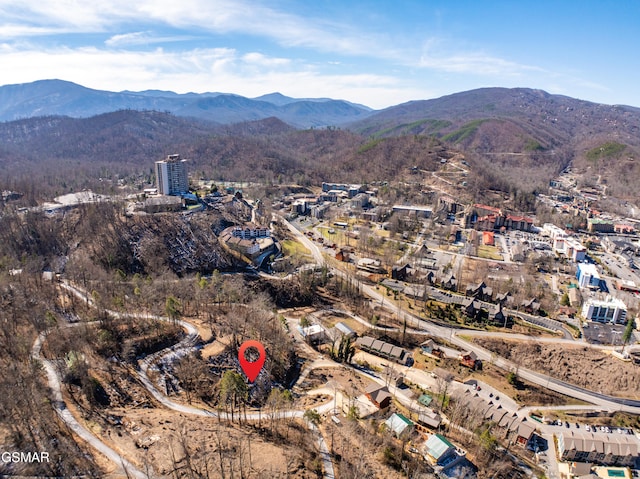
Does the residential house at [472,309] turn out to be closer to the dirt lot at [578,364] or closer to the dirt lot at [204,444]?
the dirt lot at [578,364]

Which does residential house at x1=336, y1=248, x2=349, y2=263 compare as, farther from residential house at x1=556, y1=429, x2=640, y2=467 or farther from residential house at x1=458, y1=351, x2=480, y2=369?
residential house at x1=556, y1=429, x2=640, y2=467

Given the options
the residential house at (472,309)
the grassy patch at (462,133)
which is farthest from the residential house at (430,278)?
the grassy patch at (462,133)

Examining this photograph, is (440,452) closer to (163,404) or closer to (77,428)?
(163,404)

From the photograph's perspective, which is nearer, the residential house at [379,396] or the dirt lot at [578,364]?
the residential house at [379,396]

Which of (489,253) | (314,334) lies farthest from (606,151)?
(314,334)

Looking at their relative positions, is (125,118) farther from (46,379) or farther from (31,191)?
(46,379)
